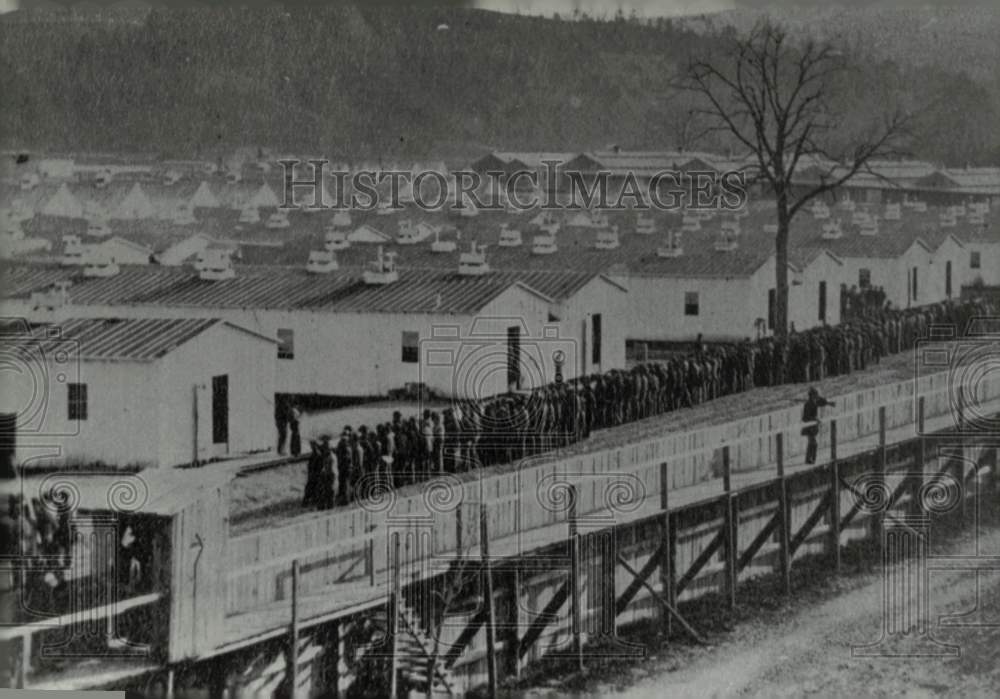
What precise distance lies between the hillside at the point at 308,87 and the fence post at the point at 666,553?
2.05 metres

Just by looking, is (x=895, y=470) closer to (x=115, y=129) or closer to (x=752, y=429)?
(x=752, y=429)

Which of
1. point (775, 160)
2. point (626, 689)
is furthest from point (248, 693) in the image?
point (775, 160)

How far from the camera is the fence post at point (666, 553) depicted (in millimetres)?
10102

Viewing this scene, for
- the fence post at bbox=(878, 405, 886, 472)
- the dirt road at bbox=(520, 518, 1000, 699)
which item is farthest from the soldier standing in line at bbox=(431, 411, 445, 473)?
the fence post at bbox=(878, 405, 886, 472)

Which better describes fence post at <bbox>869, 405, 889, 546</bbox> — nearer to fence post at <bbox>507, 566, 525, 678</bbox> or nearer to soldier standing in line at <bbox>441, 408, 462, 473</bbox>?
fence post at <bbox>507, 566, 525, 678</bbox>

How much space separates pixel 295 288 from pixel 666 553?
281 centimetres

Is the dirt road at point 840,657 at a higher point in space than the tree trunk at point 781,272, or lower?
lower

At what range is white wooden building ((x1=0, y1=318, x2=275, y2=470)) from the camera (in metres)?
8.98

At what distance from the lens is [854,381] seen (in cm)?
1148

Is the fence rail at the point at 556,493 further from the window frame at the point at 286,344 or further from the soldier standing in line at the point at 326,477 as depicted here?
the window frame at the point at 286,344

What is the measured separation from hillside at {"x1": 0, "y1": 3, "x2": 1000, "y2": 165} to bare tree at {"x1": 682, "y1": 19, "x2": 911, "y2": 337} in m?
0.28

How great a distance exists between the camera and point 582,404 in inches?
391

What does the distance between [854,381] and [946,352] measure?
116 cm

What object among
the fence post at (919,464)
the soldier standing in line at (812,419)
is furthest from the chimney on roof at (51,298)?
the fence post at (919,464)
